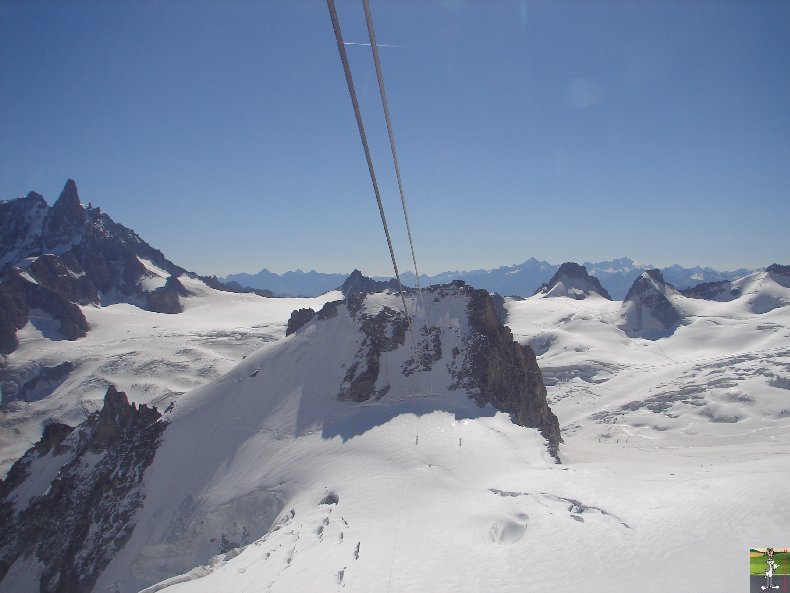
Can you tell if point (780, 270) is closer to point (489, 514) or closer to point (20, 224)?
point (489, 514)

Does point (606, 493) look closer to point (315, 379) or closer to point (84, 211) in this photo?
point (315, 379)

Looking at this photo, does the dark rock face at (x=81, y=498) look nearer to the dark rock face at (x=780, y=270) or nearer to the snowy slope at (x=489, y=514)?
the snowy slope at (x=489, y=514)

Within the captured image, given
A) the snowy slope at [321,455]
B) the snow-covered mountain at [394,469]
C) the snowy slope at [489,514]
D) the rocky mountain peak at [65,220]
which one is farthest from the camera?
the rocky mountain peak at [65,220]

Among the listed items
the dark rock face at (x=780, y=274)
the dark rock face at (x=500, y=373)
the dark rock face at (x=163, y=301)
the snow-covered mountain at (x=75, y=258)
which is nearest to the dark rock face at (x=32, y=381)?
the snow-covered mountain at (x=75, y=258)

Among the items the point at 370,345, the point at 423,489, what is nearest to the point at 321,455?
the point at 423,489

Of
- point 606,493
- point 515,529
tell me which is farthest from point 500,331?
→ point 515,529
